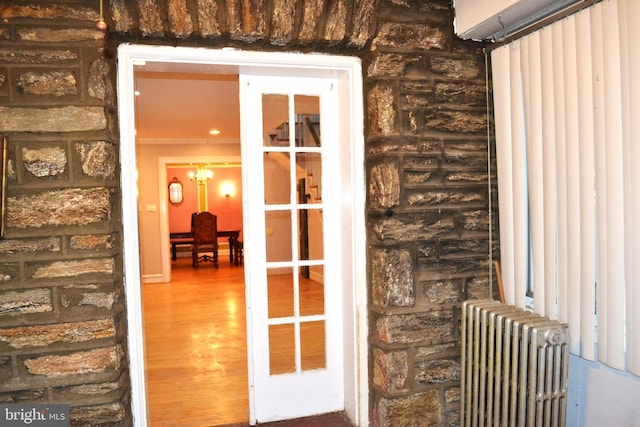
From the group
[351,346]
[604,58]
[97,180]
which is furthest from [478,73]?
[97,180]

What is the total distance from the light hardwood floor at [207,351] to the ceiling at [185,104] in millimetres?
1666

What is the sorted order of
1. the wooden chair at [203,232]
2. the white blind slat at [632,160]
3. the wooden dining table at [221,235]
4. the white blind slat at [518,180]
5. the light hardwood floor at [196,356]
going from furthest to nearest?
the wooden dining table at [221,235]
the wooden chair at [203,232]
the light hardwood floor at [196,356]
the white blind slat at [518,180]
the white blind slat at [632,160]

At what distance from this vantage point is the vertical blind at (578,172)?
1720 millimetres

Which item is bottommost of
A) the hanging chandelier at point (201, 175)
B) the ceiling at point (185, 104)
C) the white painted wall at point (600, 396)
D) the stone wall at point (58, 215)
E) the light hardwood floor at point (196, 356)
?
the light hardwood floor at point (196, 356)

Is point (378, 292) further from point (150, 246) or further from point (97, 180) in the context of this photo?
point (150, 246)

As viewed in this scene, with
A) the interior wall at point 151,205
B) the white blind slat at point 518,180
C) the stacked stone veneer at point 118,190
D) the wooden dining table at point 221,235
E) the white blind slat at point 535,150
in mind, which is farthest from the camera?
the wooden dining table at point 221,235

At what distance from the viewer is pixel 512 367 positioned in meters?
1.94

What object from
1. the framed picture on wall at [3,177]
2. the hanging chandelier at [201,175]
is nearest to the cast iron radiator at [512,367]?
the framed picture on wall at [3,177]

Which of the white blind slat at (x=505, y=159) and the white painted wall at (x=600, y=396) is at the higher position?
the white blind slat at (x=505, y=159)

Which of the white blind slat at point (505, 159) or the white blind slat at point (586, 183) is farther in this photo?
the white blind slat at point (505, 159)

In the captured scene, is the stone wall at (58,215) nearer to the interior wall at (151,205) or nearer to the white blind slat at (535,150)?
the white blind slat at (535,150)

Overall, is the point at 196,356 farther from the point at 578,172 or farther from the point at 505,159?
the point at 578,172

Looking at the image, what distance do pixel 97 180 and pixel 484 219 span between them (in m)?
1.97

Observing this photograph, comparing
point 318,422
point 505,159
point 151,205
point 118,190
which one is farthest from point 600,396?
point 151,205
